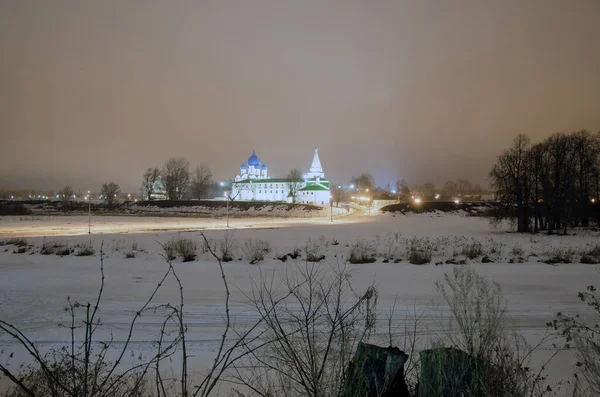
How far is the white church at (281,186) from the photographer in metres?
130

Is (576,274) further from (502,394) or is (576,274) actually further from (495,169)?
(495,169)

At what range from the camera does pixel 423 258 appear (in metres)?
17.2

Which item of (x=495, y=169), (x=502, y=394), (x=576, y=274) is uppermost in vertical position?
(x=495, y=169)

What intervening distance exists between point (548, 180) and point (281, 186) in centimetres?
10679

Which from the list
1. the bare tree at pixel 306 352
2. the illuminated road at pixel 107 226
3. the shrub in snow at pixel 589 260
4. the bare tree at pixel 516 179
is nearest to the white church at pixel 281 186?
the illuminated road at pixel 107 226

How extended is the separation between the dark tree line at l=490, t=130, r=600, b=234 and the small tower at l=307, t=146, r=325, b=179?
10474 cm

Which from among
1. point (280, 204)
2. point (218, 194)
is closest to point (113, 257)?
point (280, 204)

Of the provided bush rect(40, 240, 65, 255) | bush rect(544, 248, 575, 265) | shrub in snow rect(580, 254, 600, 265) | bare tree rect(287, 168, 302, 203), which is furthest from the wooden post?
bare tree rect(287, 168, 302, 203)

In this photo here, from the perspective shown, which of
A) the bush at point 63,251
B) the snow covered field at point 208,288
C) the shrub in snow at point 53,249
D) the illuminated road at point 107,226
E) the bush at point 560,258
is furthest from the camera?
the illuminated road at point 107,226

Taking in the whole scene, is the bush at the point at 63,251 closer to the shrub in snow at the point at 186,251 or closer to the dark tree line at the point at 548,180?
the shrub in snow at the point at 186,251

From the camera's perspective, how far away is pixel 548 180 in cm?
3753

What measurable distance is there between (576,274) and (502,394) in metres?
14.7

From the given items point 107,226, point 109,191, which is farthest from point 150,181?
point 107,226

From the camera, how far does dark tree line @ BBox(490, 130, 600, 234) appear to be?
36.0 meters
